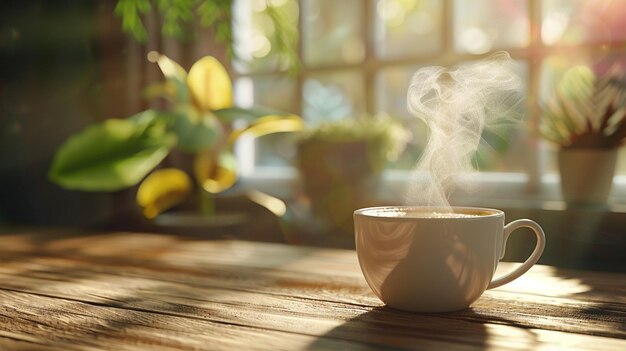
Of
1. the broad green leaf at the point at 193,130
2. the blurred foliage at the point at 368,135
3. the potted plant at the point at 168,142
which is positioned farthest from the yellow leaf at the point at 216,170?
the blurred foliage at the point at 368,135

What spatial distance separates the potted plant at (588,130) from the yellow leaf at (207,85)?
0.77 meters

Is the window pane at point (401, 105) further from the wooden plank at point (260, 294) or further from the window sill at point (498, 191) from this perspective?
the wooden plank at point (260, 294)

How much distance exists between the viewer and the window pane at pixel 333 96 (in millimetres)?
1770

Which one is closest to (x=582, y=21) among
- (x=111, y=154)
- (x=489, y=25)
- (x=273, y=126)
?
(x=489, y=25)

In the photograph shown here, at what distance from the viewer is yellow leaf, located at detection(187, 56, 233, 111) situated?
1.54 metres

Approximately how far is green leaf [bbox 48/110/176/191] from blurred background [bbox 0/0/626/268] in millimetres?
274

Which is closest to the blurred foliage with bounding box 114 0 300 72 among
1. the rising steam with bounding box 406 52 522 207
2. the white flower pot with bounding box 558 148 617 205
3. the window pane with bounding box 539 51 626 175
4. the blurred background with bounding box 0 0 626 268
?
the blurred background with bounding box 0 0 626 268

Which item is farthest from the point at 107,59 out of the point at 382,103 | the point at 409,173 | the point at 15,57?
the point at 409,173

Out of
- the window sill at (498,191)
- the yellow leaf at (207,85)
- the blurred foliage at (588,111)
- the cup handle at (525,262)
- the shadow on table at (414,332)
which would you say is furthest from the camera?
the yellow leaf at (207,85)

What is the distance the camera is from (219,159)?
63.6 inches

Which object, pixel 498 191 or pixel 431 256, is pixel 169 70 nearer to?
pixel 498 191

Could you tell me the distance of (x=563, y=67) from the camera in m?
1.46

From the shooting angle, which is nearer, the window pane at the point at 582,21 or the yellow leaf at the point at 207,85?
the window pane at the point at 582,21

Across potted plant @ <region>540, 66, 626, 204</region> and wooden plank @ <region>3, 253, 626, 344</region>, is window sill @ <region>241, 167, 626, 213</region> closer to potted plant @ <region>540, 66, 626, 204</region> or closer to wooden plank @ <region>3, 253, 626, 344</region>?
potted plant @ <region>540, 66, 626, 204</region>
